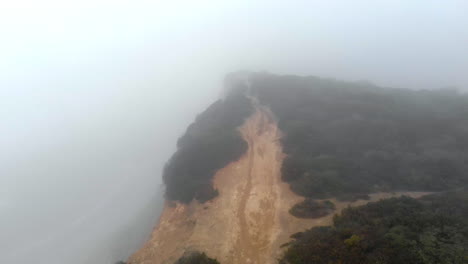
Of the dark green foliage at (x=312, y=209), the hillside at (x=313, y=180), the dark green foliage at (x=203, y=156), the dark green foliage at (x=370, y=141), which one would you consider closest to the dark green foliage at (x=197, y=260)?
the hillside at (x=313, y=180)

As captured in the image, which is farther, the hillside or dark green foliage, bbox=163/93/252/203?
dark green foliage, bbox=163/93/252/203

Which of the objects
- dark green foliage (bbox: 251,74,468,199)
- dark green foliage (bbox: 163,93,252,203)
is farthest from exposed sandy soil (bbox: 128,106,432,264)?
dark green foliage (bbox: 251,74,468,199)

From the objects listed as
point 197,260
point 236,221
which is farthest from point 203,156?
point 197,260

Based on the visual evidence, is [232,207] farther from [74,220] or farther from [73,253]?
[74,220]

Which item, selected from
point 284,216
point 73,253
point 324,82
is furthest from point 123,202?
point 324,82

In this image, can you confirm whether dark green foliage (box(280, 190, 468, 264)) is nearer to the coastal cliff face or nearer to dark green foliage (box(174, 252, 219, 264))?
the coastal cliff face
